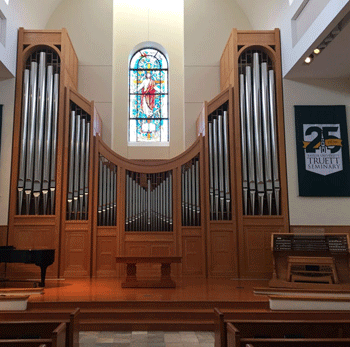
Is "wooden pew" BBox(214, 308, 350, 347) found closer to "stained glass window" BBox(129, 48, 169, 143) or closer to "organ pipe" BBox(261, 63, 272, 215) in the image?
"organ pipe" BBox(261, 63, 272, 215)

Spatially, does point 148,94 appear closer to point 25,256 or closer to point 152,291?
point 25,256

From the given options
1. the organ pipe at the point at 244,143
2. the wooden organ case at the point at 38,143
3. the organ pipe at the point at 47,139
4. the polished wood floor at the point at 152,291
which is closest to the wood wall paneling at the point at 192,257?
the polished wood floor at the point at 152,291

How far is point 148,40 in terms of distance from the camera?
11.6m

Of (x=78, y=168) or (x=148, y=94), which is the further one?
(x=148, y=94)

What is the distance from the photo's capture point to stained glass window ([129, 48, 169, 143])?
11.5 metres

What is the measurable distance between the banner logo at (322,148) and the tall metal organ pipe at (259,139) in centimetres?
64

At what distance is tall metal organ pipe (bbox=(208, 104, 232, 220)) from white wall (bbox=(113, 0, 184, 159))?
1690 mm

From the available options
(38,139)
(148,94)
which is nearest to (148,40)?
(148,94)

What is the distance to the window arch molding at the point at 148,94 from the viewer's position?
11484 mm

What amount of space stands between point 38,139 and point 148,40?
157 inches

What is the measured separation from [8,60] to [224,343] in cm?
732

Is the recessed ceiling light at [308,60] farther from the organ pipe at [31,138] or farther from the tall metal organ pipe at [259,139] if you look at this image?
the organ pipe at [31,138]

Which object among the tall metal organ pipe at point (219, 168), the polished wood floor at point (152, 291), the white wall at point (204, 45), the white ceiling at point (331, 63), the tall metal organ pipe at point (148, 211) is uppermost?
the white wall at point (204, 45)

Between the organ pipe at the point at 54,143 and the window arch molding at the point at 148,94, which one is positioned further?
the window arch molding at the point at 148,94
